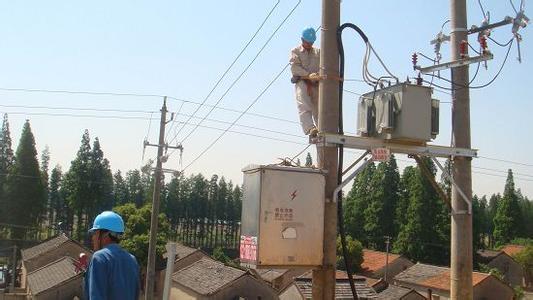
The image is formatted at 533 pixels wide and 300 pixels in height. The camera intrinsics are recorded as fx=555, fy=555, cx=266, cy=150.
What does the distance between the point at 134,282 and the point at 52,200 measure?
81895 millimetres

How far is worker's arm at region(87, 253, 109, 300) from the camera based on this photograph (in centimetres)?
392

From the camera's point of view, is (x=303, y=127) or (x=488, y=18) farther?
(x=488, y=18)

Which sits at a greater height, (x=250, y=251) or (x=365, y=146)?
(x=365, y=146)

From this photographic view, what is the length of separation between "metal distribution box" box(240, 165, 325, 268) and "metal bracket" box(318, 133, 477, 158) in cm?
41

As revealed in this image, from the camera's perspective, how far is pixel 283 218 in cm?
525

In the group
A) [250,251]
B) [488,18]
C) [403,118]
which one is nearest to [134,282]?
[250,251]

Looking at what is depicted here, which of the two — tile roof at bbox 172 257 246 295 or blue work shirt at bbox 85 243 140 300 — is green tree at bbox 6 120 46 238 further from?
blue work shirt at bbox 85 243 140 300

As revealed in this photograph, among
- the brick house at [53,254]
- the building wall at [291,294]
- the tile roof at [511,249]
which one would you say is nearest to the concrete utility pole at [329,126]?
the building wall at [291,294]

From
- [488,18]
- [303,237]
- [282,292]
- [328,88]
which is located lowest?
[282,292]

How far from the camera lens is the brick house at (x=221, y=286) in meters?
30.6

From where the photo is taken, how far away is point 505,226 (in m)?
75.2

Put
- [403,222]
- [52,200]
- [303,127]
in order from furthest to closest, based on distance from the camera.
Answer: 1. [52,200]
2. [403,222]
3. [303,127]

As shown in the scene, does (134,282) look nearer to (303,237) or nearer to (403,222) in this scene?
(303,237)

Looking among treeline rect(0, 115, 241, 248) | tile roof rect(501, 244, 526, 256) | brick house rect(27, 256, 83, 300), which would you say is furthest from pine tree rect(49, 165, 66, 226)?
tile roof rect(501, 244, 526, 256)
